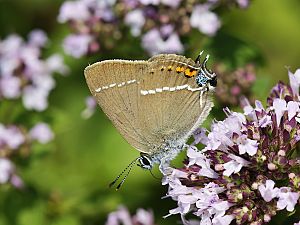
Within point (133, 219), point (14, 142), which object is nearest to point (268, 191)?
point (133, 219)

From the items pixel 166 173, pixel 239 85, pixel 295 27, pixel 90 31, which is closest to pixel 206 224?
pixel 166 173

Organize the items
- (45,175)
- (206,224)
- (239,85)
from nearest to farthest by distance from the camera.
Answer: (206,224)
(239,85)
(45,175)

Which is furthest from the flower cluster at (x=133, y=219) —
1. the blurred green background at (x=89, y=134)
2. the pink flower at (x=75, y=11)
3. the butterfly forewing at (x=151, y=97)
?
the pink flower at (x=75, y=11)

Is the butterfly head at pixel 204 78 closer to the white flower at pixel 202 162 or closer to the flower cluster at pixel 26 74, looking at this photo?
the white flower at pixel 202 162

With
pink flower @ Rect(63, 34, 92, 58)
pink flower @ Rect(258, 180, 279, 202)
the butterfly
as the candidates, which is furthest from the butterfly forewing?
pink flower @ Rect(63, 34, 92, 58)

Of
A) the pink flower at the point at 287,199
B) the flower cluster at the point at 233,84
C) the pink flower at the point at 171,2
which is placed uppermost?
the pink flower at the point at 171,2

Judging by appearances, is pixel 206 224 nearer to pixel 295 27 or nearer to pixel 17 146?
pixel 17 146
